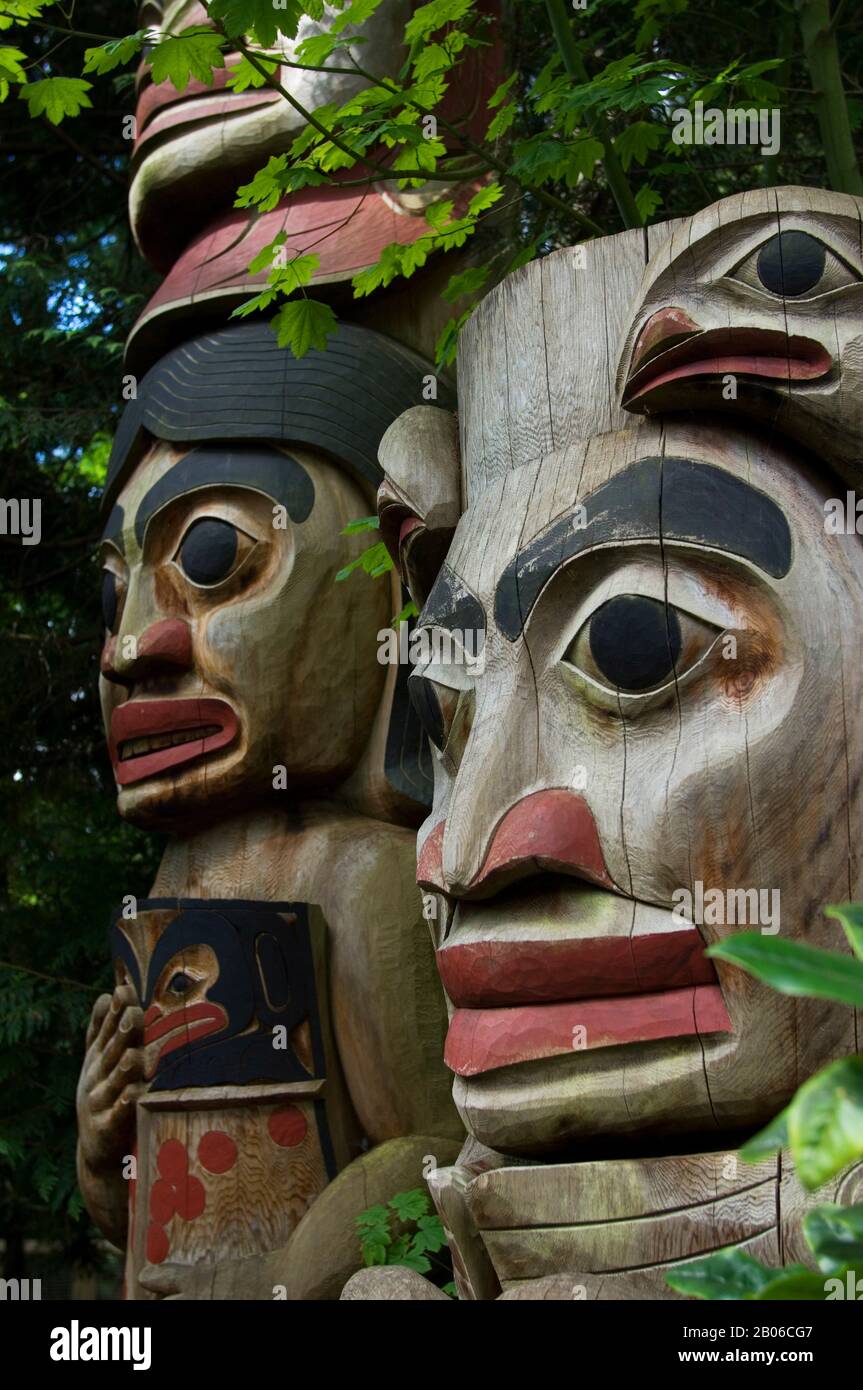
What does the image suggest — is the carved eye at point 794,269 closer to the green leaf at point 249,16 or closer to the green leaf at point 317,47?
the green leaf at point 249,16

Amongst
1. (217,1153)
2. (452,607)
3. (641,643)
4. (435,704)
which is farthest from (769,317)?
(217,1153)

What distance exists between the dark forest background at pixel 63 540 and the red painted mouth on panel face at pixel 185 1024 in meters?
1.58

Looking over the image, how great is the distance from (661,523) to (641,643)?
7.7 inches

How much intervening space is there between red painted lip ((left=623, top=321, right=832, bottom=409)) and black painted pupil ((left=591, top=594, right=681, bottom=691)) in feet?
1.21

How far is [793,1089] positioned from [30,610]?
473cm

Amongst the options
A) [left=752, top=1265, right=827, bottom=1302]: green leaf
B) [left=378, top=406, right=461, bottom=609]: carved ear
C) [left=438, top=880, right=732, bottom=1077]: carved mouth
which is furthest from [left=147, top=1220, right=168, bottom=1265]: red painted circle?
[left=752, top=1265, right=827, bottom=1302]: green leaf

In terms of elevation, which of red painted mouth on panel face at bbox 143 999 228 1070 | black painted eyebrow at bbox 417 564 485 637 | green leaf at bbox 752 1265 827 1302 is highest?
black painted eyebrow at bbox 417 564 485 637

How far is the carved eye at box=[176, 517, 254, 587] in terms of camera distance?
4.13 meters

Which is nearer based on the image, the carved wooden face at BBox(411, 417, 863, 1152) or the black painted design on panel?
the carved wooden face at BBox(411, 417, 863, 1152)

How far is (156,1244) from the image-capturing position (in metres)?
3.80

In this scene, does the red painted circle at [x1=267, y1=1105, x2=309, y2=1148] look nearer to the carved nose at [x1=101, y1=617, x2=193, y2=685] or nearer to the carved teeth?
the carved teeth

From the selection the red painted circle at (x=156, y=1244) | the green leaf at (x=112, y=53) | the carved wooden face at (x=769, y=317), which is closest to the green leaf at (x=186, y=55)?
the green leaf at (x=112, y=53)

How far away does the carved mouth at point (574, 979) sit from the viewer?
96.0 inches
